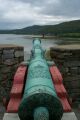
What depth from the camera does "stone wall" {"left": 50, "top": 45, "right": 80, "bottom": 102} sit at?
7191 mm

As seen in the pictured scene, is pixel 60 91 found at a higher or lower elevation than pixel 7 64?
higher

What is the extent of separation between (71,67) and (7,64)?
54.6 inches

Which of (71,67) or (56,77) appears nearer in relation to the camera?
(56,77)

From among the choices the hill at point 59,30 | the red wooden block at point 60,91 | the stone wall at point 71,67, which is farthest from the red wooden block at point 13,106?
the hill at point 59,30

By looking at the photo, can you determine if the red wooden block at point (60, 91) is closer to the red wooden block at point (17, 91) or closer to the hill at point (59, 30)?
the red wooden block at point (17, 91)

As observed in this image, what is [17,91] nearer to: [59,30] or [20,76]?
[20,76]

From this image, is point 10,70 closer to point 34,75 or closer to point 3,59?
point 3,59

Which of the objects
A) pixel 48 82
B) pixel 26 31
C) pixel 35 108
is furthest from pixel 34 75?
pixel 26 31

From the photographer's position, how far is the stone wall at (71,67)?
7.19 meters

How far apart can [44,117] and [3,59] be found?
4931 mm

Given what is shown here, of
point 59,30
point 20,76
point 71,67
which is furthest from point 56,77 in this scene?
point 59,30

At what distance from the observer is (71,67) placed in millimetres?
7234

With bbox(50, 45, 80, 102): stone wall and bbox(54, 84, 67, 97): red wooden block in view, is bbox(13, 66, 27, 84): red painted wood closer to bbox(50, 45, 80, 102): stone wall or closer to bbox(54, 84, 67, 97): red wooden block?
bbox(54, 84, 67, 97): red wooden block

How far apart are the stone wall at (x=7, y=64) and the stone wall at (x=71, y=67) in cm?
91
